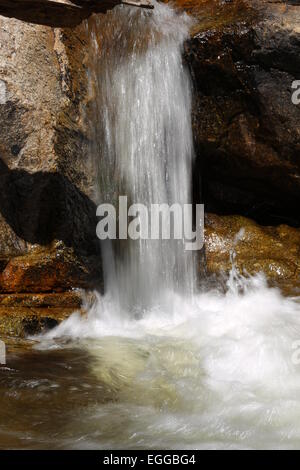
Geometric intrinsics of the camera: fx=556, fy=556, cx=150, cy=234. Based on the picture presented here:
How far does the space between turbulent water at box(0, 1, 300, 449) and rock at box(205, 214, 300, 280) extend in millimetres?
236

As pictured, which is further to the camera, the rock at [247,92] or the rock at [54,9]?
the rock at [247,92]

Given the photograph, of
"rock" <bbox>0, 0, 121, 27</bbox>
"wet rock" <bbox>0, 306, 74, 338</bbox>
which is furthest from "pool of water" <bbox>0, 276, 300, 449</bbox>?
"rock" <bbox>0, 0, 121, 27</bbox>

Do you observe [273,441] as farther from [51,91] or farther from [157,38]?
[157,38]

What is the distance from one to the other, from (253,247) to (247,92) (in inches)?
71.4

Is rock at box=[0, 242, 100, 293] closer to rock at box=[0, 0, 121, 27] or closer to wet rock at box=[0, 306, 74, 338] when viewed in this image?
wet rock at box=[0, 306, 74, 338]

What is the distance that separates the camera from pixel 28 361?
3986 mm

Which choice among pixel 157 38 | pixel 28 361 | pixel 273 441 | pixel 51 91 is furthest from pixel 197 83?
pixel 273 441

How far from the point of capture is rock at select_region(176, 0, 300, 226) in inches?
235

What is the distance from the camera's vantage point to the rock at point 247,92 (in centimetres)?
597

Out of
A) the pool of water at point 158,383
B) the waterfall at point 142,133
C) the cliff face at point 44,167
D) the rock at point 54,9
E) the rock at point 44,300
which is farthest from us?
the waterfall at point 142,133

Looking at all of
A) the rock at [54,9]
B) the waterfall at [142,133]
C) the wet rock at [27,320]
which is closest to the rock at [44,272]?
the wet rock at [27,320]

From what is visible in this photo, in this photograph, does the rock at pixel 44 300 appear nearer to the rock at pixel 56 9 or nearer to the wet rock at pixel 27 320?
the wet rock at pixel 27 320

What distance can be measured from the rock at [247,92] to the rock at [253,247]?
0.45 meters
